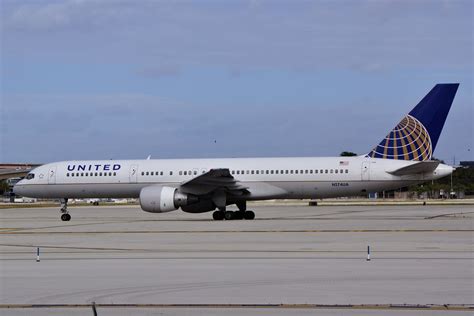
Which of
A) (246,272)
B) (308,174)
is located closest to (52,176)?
(308,174)

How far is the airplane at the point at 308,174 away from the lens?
35.9m

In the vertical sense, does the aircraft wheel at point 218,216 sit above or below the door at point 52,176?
below

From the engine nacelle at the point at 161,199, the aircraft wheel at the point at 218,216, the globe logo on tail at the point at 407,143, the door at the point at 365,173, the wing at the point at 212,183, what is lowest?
the aircraft wheel at the point at 218,216

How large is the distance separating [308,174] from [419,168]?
5011 millimetres

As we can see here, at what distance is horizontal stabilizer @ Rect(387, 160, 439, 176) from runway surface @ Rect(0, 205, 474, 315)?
10282 millimetres

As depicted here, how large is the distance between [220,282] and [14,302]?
3481 millimetres

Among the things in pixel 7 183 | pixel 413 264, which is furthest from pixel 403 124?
pixel 7 183

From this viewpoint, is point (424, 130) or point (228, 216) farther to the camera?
point (228, 216)

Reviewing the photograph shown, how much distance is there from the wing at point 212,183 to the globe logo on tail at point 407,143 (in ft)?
22.0

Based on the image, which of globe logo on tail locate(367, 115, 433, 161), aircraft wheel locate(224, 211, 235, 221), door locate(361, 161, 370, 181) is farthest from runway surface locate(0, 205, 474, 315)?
globe logo on tail locate(367, 115, 433, 161)

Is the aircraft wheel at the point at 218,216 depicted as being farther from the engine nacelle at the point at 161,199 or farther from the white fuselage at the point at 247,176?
the engine nacelle at the point at 161,199

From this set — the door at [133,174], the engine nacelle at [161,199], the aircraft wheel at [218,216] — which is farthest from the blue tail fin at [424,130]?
the door at [133,174]

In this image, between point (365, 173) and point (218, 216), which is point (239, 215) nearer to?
point (218, 216)

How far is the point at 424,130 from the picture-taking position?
37094 mm
